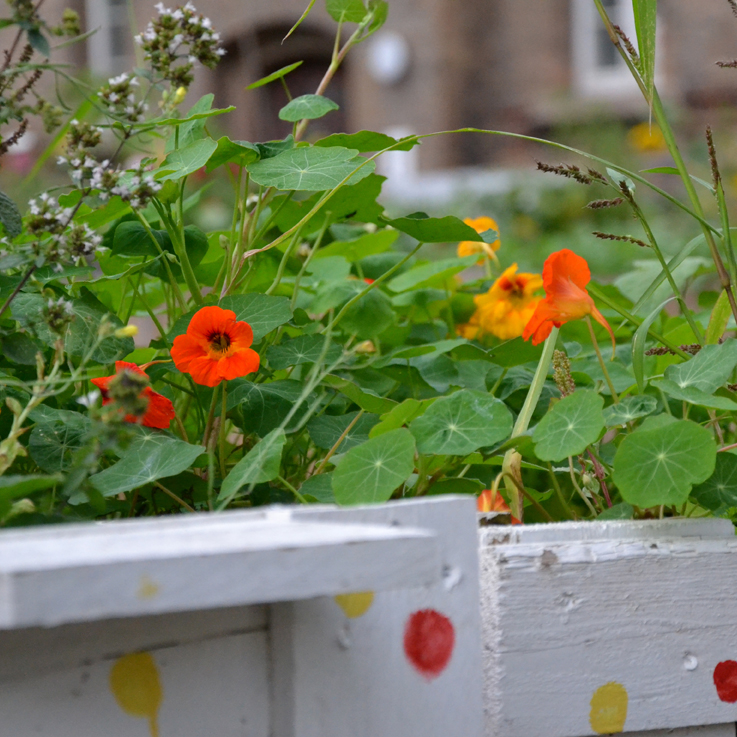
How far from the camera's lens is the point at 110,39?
31.0 ft

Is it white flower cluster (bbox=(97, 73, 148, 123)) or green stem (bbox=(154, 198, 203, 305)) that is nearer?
white flower cluster (bbox=(97, 73, 148, 123))

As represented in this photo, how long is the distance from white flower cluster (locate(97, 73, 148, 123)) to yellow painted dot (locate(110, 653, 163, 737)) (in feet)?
1.25

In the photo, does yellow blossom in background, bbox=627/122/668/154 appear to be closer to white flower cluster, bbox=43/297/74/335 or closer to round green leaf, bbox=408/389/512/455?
round green leaf, bbox=408/389/512/455

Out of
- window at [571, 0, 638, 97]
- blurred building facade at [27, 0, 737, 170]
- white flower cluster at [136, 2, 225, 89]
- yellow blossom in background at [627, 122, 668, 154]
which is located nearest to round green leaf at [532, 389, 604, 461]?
white flower cluster at [136, 2, 225, 89]

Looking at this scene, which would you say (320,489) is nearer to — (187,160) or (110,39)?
(187,160)

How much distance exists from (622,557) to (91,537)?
1.15ft

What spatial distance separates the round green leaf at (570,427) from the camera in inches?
23.6

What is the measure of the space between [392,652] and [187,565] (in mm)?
181

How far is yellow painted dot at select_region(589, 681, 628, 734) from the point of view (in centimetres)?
57

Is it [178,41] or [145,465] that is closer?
[145,465]

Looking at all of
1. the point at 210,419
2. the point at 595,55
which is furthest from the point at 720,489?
the point at 595,55

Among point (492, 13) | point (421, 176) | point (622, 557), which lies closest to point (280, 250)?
point (622, 557)

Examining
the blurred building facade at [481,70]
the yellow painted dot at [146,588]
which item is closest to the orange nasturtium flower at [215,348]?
the yellow painted dot at [146,588]

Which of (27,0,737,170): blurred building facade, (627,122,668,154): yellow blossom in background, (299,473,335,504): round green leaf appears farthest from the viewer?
(27,0,737,170): blurred building facade
